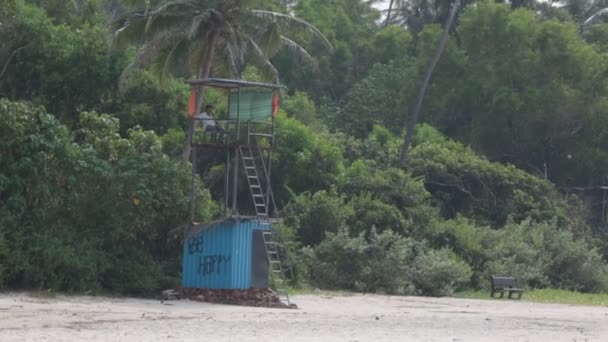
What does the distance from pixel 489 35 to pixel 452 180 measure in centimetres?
1020

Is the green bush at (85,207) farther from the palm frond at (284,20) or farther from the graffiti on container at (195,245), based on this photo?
the palm frond at (284,20)

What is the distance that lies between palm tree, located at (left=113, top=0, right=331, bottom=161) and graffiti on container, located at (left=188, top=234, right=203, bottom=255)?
4885 millimetres

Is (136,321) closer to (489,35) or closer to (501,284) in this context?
(501,284)

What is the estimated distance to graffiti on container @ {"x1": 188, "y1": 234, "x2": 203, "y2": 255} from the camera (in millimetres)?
25931

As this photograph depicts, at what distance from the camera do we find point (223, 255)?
83.4 ft

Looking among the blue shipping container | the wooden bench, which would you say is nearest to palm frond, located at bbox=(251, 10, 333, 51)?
the blue shipping container

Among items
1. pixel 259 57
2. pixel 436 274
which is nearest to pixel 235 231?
pixel 259 57

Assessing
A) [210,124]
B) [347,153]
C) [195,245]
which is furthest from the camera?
[347,153]

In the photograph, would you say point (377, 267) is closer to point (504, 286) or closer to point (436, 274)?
point (436, 274)

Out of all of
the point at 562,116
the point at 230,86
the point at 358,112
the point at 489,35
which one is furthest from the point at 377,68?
the point at 230,86

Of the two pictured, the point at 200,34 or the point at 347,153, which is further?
the point at 347,153

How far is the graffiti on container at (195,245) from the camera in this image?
85.1 ft

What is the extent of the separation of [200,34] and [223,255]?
8.80 m

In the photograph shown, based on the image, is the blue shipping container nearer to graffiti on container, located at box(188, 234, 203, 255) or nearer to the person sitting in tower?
graffiti on container, located at box(188, 234, 203, 255)
